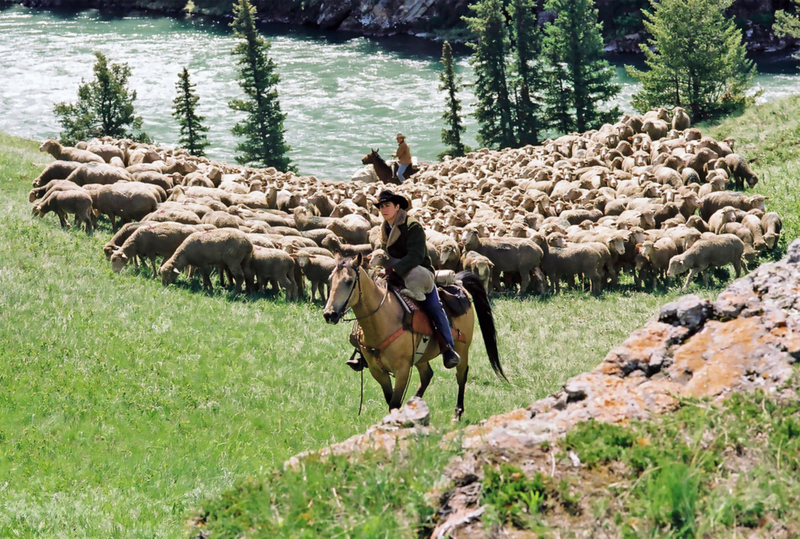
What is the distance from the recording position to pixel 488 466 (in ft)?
20.1

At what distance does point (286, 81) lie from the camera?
61.4 m

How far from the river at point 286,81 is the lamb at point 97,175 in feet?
59.1

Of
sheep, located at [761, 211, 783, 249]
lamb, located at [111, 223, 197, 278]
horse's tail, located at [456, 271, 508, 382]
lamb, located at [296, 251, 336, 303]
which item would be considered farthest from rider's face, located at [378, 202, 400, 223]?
sheep, located at [761, 211, 783, 249]

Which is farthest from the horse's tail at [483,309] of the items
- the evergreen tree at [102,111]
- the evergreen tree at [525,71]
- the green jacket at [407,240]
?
the evergreen tree at [525,71]

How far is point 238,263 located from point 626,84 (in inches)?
1741

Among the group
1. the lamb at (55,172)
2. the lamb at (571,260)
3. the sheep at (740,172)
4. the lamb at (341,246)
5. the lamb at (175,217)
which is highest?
the lamb at (55,172)

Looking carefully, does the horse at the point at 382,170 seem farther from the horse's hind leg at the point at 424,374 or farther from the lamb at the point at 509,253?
the horse's hind leg at the point at 424,374

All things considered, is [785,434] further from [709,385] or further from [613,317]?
[613,317]

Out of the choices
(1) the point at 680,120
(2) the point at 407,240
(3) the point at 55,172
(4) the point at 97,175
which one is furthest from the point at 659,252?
(3) the point at 55,172

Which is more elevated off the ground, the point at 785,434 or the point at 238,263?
the point at 785,434

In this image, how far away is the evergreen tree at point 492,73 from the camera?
152ft

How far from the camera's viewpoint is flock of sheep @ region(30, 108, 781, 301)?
64.3 ft

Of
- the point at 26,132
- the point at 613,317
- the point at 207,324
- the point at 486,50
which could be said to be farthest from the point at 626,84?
the point at 207,324

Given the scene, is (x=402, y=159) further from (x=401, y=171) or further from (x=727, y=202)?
(x=727, y=202)
